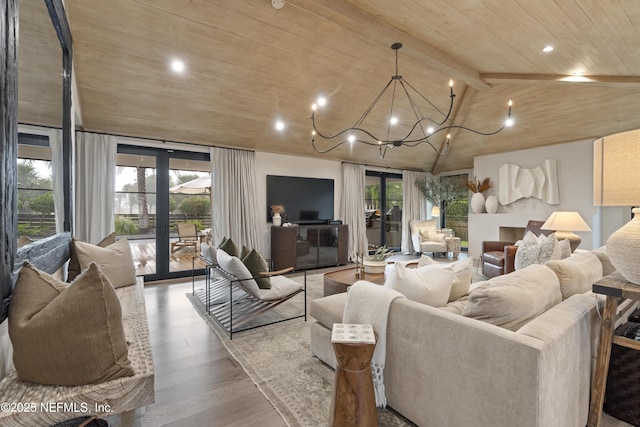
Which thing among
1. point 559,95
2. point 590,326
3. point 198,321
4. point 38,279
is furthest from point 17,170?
point 559,95

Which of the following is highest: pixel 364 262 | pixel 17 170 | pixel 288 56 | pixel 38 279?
pixel 288 56

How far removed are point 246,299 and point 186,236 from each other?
6.99 ft

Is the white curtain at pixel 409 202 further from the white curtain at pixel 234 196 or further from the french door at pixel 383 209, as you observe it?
the white curtain at pixel 234 196

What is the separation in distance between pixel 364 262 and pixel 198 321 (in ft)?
6.75

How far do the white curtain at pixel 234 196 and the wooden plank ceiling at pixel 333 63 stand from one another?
0.30 m

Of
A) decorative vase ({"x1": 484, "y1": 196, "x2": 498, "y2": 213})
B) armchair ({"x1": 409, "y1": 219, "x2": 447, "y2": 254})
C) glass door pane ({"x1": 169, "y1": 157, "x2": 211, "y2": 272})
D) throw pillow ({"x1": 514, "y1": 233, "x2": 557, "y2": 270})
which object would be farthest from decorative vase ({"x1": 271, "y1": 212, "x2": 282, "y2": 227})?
decorative vase ({"x1": 484, "y1": 196, "x2": 498, "y2": 213})

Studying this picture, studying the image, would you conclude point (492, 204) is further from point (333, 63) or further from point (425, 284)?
point (425, 284)

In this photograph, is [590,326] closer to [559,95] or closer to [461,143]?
[559,95]

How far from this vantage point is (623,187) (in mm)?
1380

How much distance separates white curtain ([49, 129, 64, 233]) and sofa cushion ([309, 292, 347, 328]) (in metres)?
1.98

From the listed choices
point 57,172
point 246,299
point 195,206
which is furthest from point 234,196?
point 57,172

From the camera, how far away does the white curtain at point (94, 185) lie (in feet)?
13.6

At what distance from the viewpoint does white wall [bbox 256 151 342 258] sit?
5805 millimetres

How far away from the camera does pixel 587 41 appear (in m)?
3.21
